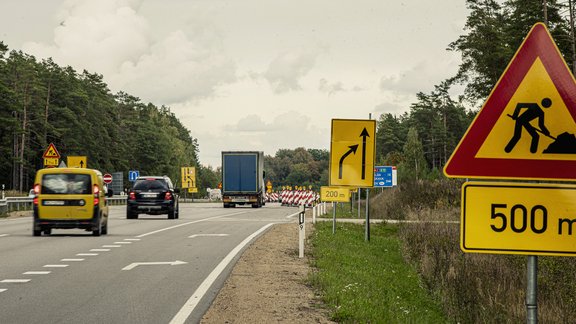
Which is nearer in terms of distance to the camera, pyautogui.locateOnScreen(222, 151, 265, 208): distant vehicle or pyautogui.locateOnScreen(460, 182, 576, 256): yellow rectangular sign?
pyautogui.locateOnScreen(460, 182, 576, 256): yellow rectangular sign

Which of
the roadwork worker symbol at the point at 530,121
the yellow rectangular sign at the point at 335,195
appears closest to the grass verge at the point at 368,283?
the yellow rectangular sign at the point at 335,195

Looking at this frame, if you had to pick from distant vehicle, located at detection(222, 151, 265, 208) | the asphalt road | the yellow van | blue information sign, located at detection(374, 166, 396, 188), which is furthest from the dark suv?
distant vehicle, located at detection(222, 151, 265, 208)

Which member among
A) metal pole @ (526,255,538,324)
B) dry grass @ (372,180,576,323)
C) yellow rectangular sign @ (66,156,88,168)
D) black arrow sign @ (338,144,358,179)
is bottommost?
dry grass @ (372,180,576,323)

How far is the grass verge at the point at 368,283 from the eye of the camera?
32.8 ft

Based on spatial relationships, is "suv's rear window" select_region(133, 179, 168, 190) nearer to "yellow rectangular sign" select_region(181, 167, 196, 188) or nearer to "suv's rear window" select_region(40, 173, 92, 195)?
"suv's rear window" select_region(40, 173, 92, 195)

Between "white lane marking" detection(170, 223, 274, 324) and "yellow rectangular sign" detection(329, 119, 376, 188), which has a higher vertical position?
"yellow rectangular sign" detection(329, 119, 376, 188)

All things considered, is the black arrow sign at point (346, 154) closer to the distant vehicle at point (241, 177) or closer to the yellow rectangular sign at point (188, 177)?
the distant vehicle at point (241, 177)

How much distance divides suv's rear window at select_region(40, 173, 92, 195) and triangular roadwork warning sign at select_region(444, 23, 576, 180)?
1882 cm

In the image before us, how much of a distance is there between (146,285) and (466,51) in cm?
6713

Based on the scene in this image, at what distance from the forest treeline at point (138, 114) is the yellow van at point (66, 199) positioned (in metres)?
29.0

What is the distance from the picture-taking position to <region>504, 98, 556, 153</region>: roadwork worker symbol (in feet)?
16.0

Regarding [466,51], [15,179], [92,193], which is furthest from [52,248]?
[15,179]

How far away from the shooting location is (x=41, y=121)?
95.2 metres

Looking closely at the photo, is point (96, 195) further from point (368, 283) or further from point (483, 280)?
point (483, 280)
